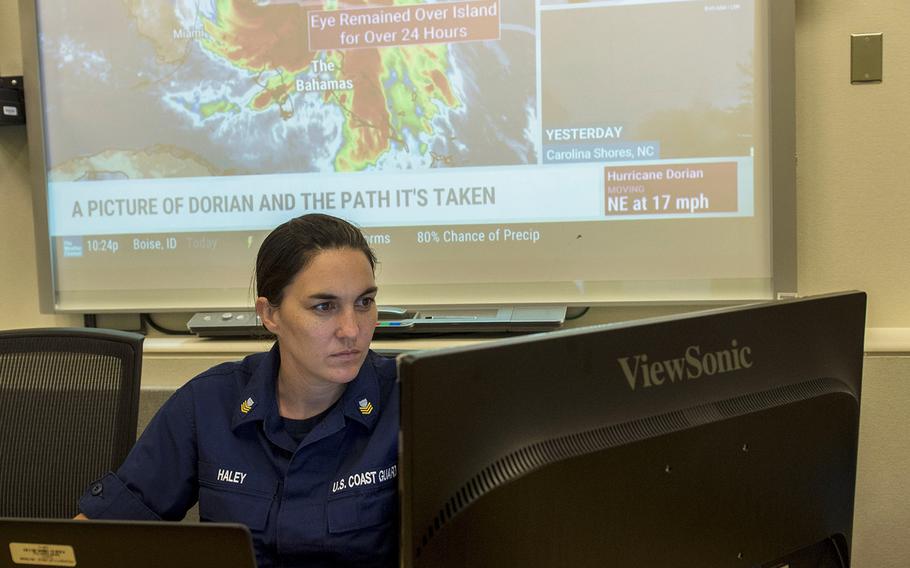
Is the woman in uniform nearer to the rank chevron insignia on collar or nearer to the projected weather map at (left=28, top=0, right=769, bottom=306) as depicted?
the rank chevron insignia on collar

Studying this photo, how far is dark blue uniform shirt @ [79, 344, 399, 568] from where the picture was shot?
122cm

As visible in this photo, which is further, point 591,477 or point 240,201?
point 240,201

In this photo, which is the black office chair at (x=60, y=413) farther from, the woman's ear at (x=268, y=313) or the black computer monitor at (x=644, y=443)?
the black computer monitor at (x=644, y=443)

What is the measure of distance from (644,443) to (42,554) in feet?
1.58

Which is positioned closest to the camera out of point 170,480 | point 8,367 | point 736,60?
point 170,480

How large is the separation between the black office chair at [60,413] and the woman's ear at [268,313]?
32 centimetres

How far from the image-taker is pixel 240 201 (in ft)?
8.48

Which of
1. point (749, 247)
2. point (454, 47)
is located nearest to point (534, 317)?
point (749, 247)

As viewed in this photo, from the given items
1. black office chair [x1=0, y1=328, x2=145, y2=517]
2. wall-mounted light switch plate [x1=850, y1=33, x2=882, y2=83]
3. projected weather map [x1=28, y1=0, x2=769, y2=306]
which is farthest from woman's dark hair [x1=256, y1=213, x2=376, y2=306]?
wall-mounted light switch plate [x1=850, y1=33, x2=882, y2=83]

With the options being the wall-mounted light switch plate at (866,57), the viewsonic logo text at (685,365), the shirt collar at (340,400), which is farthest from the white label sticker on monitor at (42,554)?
the wall-mounted light switch plate at (866,57)

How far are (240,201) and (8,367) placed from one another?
105cm

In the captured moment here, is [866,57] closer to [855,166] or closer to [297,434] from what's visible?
[855,166]

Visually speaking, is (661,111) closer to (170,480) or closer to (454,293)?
(454,293)

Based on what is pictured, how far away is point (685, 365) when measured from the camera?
697mm
